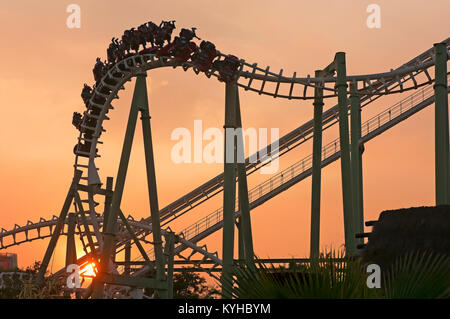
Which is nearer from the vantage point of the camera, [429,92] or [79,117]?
[79,117]

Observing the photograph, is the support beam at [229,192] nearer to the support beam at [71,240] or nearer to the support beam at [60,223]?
the support beam at [60,223]

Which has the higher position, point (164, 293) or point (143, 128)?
point (143, 128)

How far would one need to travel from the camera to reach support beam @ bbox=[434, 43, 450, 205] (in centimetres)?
1978

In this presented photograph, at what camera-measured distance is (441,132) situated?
2019 centimetres

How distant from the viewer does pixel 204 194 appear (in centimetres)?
3262

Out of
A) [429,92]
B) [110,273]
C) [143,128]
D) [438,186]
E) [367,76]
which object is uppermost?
[429,92]

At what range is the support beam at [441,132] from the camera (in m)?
19.8

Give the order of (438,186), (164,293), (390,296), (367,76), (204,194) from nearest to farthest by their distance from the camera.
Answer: (390,296) < (438,186) < (164,293) < (367,76) < (204,194)

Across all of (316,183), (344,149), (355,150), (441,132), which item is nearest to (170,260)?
(316,183)

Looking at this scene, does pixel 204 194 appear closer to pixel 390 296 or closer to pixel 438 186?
pixel 438 186

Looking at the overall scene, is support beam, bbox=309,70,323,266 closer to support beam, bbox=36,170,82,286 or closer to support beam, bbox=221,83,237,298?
support beam, bbox=221,83,237,298
